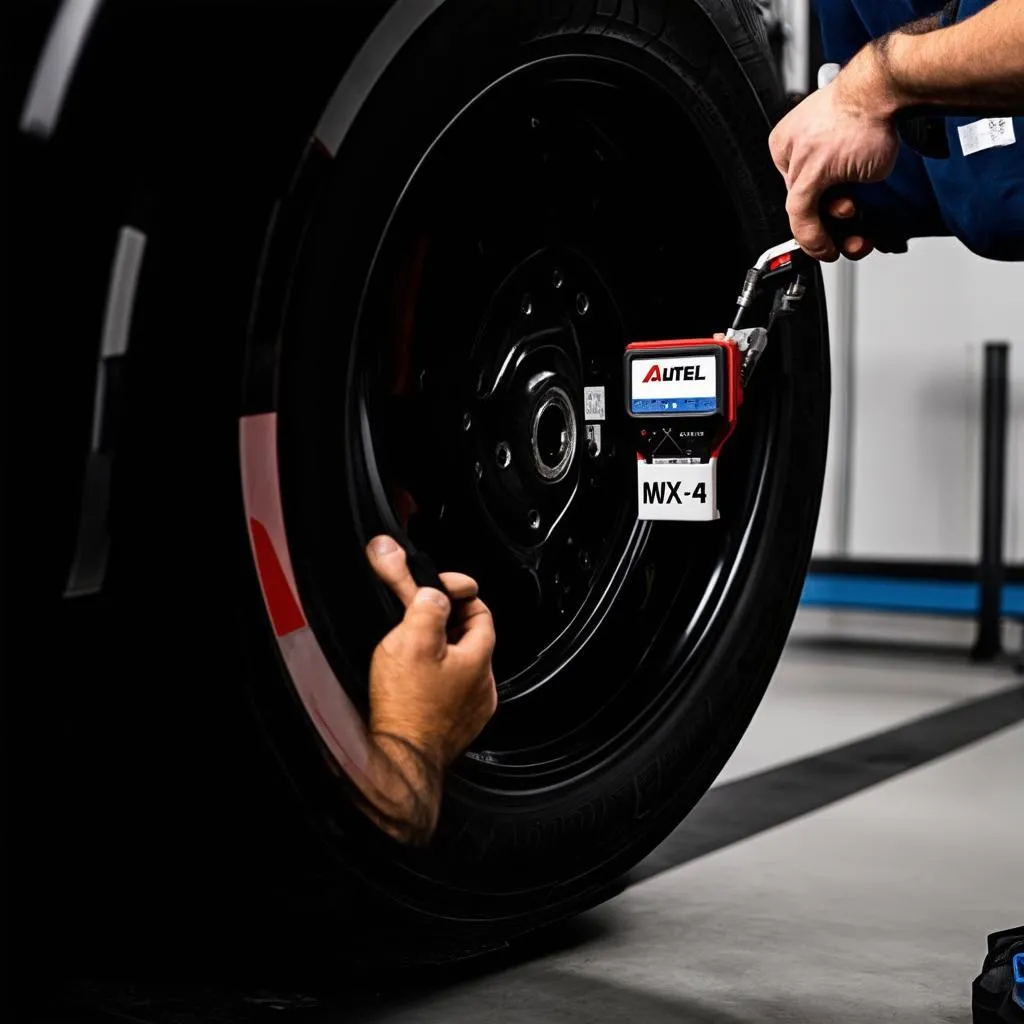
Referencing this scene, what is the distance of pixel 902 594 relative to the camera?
434 cm

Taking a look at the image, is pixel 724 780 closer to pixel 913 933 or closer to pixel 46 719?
pixel 913 933

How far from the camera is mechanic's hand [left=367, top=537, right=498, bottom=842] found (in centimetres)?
107

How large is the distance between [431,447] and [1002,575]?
308 cm

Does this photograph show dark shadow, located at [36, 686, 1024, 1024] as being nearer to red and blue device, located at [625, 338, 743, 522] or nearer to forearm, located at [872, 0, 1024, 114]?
red and blue device, located at [625, 338, 743, 522]

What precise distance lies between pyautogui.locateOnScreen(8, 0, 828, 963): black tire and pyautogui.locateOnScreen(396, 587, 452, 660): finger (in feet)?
0.08

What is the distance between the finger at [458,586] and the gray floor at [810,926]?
1.20ft

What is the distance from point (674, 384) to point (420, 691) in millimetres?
442

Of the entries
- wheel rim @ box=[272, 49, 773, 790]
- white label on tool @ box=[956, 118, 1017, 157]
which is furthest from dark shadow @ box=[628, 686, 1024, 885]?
white label on tool @ box=[956, 118, 1017, 157]

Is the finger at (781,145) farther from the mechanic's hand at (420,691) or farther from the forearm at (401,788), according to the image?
the forearm at (401,788)

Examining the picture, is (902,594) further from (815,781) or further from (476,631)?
(476,631)

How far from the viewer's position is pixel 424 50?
1060mm

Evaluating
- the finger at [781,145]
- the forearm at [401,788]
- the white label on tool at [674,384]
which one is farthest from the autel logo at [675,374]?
the forearm at [401,788]

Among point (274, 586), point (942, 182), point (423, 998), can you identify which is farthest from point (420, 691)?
point (942, 182)

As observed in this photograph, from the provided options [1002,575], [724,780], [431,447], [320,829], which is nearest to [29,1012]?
[320,829]
